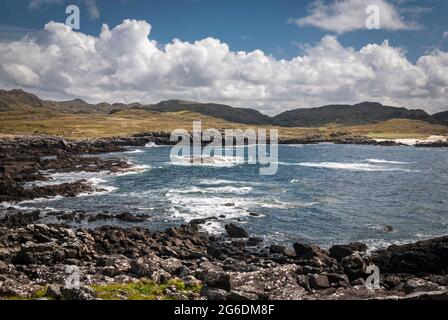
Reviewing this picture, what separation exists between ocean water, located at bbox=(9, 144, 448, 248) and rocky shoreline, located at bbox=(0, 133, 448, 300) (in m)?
4.51

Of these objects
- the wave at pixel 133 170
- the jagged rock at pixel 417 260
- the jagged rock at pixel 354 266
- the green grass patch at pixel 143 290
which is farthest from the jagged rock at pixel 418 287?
the wave at pixel 133 170

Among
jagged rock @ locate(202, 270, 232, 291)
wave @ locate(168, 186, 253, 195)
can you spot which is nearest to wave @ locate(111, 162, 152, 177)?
wave @ locate(168, 186, 253, 195)

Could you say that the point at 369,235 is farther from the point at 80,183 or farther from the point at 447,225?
the point at 80,183

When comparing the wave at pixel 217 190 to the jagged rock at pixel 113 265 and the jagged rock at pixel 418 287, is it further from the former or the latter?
the jagged rock at pixel 418 287

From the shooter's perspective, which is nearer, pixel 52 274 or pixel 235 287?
pixel 235 287

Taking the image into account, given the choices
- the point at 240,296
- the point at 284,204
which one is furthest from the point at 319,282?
the point at 284,204

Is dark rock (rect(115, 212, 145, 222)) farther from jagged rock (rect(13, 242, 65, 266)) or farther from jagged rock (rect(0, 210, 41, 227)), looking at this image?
jagged rock (rect(13, 242, 65, 266))

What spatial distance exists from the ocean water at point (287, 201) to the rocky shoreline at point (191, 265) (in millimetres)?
4511

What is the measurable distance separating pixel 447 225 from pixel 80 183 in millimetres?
54127

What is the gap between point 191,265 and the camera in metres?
30.3

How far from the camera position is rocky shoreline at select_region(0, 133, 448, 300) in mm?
22266
